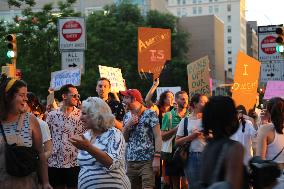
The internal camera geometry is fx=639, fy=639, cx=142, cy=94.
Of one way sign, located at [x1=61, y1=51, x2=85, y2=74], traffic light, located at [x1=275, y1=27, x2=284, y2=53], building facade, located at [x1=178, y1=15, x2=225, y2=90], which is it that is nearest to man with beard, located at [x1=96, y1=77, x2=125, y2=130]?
one way sign, located at [x1=61, y1=51, x2=85, y2=74]

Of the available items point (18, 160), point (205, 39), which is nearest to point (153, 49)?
point (18, 160)

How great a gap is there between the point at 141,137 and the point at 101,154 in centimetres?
319

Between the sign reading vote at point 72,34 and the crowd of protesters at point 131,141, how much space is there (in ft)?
8.91

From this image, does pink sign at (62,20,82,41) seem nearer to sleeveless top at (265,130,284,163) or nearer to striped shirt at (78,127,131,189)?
sleeveless top at (265,130,284,163)

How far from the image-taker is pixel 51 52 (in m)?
36.5

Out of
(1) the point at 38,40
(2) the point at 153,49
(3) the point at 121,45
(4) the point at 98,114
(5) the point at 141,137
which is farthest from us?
(3) the point at 121,45

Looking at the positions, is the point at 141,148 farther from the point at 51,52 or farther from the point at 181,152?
the point at 51,52

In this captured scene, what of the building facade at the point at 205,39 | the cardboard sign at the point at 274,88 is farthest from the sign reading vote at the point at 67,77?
the building facade at the point at 205,39

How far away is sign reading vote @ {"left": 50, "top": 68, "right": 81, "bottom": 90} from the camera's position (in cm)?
1347

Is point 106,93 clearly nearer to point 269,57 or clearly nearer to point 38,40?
point 269,57

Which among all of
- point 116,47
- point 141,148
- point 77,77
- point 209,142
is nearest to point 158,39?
point 77,77

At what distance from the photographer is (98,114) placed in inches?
222

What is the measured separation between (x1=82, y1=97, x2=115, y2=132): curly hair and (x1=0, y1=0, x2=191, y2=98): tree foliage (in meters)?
27.6

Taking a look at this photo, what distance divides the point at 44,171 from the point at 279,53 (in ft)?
40.1
